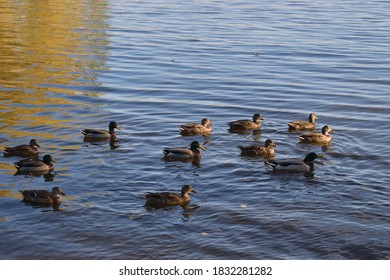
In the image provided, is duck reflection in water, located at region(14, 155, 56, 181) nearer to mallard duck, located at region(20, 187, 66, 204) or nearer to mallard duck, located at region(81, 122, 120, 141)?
mallard duck, located at region(20, 187, 66, 204)

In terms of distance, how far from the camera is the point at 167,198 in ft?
60.7

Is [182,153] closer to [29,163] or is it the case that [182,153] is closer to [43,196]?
[29,163]

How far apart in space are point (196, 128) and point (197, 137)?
269 millimetres

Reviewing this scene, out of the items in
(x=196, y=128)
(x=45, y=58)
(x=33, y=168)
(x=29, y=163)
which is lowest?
(x=33, y=168)

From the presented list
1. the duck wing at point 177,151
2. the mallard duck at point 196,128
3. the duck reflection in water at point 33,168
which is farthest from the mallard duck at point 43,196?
the mallard duck at point 196,128

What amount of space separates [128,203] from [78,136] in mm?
6092

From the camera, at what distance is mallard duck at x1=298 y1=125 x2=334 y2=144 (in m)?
23.5

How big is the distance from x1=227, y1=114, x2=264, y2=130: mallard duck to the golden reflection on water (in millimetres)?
5202

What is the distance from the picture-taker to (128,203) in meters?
18.7

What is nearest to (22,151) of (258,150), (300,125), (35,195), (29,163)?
(29,163)

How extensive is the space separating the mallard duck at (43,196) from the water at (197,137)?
0.69 ft

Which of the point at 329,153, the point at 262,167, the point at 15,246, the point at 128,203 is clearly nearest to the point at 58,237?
the point at 15,246

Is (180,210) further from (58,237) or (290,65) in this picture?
(290,65)

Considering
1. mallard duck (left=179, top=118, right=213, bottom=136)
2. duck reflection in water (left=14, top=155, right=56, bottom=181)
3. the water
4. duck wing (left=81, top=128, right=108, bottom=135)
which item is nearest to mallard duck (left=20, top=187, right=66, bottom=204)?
the water
